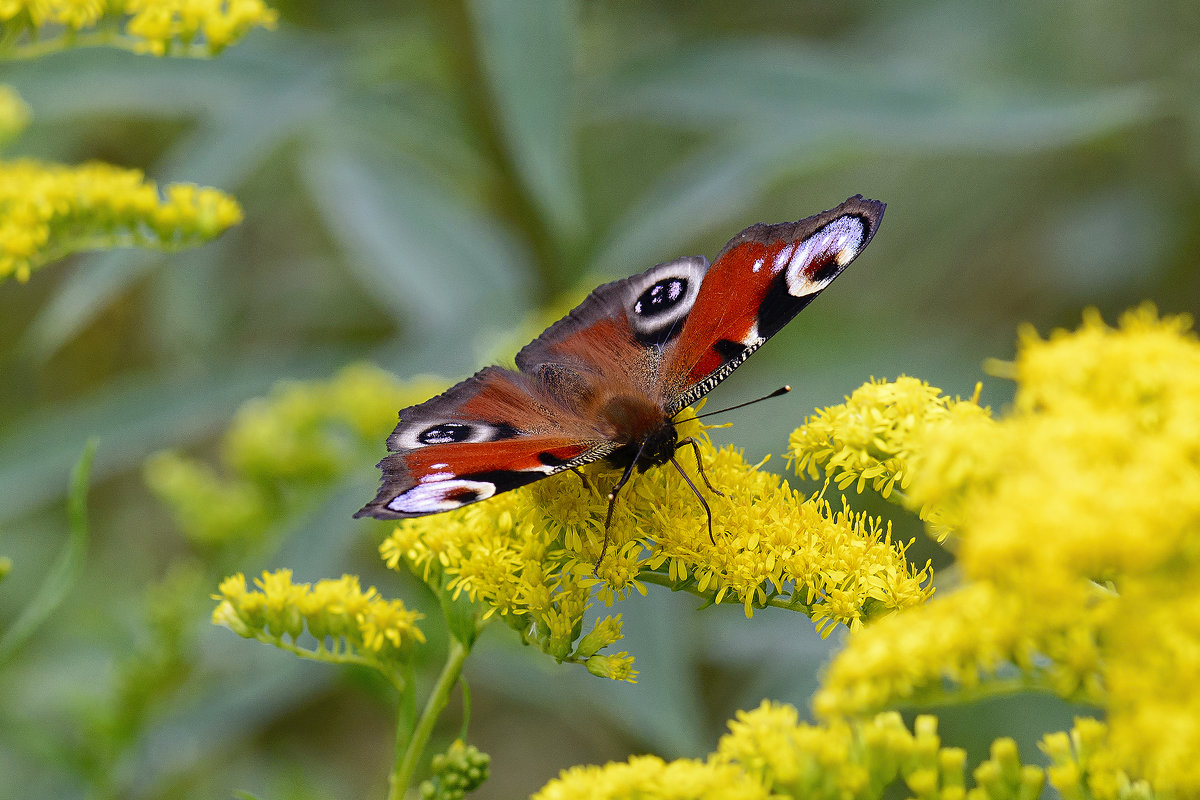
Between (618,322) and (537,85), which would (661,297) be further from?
(537,85)

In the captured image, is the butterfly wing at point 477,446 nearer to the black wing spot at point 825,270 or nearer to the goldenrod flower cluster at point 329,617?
the goldenrod flower cluster at point 329,617

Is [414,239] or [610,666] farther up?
[414,239]

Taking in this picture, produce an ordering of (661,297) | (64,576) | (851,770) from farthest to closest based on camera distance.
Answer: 1. (661,297)
2. (64,576)
3. (851,770)

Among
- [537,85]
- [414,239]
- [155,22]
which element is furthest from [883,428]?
[414,239]

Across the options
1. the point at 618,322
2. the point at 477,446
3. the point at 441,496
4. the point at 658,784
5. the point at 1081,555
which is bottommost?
the point at 658,784

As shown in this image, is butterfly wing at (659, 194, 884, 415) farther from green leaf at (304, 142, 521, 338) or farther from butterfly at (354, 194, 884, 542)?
green leaf at (304, 142, 521, 338)

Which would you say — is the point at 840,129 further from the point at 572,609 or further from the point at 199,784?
the point at 199,784

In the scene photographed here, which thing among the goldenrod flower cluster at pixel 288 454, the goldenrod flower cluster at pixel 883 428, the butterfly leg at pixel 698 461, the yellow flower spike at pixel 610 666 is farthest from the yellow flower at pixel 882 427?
the goldenrod flower cluster at pixel 288 454
